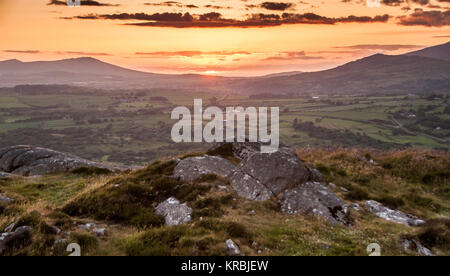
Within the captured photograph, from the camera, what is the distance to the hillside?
29.4 feet

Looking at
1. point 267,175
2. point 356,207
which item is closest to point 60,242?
point 267,175

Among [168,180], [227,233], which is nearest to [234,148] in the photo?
[168,180]

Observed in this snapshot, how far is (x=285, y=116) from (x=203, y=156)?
155 m

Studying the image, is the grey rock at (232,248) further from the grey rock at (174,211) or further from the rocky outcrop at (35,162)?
the rocky outcrop at (35,162)

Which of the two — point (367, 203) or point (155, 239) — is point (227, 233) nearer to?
point (155, 239)

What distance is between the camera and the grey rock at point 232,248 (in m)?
8.55

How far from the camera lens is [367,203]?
46.3ft

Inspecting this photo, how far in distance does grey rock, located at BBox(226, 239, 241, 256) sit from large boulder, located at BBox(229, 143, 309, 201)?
185 inches

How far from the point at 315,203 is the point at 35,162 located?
84.1 ft

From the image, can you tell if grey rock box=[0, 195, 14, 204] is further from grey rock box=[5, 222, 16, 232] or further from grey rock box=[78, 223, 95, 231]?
grey rock box=[78, 223, 95, 231]

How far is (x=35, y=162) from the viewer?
25938mm

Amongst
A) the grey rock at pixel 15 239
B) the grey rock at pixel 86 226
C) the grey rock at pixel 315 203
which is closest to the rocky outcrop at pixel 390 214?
the grey rock at pixel 315 203

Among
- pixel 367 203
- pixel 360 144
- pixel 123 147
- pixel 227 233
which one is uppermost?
pixel 227 233

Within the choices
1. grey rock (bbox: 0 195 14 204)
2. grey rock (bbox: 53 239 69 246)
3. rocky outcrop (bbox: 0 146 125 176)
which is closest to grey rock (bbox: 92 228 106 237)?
grey rock (bbox: 53 239 69 246)
